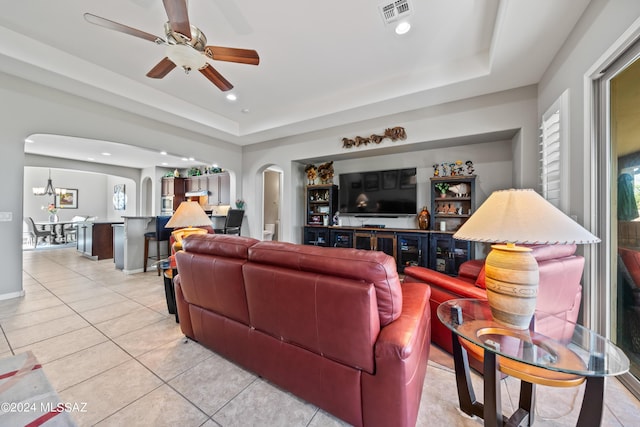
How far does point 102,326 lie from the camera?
2.38 metres

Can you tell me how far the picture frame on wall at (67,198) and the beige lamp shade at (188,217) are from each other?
10.4 m

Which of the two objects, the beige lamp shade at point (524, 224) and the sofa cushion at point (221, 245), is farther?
the sofa cushion at point (221, 245)

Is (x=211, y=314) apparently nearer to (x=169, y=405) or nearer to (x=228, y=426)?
(x=169, y=405)

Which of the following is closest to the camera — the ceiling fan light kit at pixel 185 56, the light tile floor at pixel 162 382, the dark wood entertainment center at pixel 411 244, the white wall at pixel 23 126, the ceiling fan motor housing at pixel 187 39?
the light tile floor at pixel 162 382

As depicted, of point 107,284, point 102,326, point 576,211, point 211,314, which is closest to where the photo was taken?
point 211,314

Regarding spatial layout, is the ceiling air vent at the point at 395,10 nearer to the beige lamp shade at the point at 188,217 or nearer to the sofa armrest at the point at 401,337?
the sofa armrest at the point at 401,337

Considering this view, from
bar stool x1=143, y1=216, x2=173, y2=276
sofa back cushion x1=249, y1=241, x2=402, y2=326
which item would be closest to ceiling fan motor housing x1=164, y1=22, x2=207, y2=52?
sofa back cushion x1=249, y1=241, x2=402, y2=326

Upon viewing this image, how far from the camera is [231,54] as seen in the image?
2201 mm

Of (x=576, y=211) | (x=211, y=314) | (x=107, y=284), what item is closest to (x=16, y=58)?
(x=107, y=284)

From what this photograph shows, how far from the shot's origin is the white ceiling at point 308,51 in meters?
2.17

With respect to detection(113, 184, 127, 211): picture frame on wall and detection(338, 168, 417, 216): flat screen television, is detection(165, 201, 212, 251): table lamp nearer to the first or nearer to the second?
detection(338, 168, 417, 216): flat screen television

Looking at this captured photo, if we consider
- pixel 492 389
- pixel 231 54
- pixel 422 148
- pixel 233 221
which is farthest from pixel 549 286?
pixel 233 221

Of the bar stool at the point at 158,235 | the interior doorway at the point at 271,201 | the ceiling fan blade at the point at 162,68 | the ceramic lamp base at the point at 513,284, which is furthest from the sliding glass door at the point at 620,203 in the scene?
the interior doorway at the point at 271,201

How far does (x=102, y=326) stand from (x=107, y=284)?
5.74 feet
